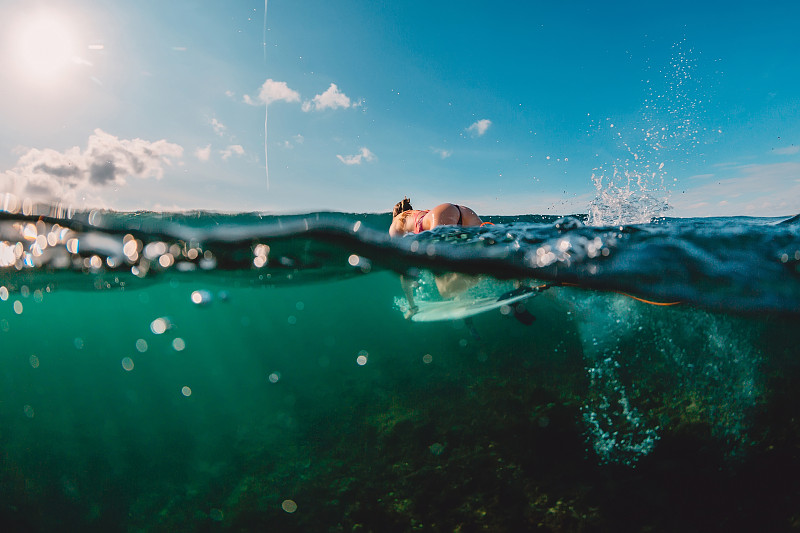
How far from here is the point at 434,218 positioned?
7.37 meters

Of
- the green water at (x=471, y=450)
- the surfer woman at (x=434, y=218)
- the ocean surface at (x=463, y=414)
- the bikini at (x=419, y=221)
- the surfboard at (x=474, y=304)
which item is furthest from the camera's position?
the surfboard at (x=474, y=304)

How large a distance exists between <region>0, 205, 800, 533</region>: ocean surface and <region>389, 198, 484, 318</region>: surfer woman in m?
0.43

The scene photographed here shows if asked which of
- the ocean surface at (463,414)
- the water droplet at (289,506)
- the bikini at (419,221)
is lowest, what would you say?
the water droplet at (289,506)

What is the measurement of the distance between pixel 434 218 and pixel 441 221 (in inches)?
6.2

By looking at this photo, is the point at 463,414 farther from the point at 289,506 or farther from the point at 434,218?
the point at 434,218

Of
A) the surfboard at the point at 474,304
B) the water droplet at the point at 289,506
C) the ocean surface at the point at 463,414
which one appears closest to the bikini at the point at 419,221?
the ocean surface at the point at 463,414

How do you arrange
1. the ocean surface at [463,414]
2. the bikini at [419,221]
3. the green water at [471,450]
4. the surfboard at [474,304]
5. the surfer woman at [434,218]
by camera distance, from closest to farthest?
the ocean surface at [463,414]
the green water at [471,450]
the surfer woman at [434,218]
the bikini at [419,221]
the surfboard at [474,304]

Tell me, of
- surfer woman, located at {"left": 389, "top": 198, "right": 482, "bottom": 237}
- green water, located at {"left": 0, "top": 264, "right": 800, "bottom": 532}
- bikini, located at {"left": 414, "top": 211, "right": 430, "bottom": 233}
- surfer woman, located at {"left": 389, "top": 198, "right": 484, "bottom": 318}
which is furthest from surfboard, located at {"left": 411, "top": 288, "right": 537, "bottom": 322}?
bikini, located at {"left": 414, "top": 211, "right": 430, "bottom": 233}

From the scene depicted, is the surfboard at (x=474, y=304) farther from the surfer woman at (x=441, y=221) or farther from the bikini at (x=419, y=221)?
the bikini at (x=419, y=221)

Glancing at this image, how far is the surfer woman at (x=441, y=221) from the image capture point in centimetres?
741

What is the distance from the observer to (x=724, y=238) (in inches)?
234

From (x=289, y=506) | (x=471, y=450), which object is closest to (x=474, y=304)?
(x=471, y=450)

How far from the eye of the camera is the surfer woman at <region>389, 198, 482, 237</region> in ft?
24.2

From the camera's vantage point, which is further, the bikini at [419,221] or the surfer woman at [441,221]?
the bikini at [419,221]
